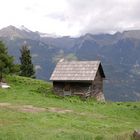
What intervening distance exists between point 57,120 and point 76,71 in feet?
99.8

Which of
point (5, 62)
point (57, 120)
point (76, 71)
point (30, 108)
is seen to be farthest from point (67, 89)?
point (57, 120)

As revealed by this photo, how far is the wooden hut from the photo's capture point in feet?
209

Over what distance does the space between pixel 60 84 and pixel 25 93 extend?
10.4m

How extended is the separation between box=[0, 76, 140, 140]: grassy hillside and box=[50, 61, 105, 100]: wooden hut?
20.5 feet

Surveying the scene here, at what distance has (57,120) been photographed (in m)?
34.9

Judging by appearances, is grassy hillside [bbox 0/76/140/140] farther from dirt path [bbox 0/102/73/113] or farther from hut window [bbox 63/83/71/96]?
hut window [bbox 63/83/71/96]

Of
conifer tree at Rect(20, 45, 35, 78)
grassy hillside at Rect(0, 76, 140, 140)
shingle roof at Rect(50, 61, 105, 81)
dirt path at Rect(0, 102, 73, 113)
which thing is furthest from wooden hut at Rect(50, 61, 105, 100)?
conifer tree at Rect(20, 45, 35, 78)

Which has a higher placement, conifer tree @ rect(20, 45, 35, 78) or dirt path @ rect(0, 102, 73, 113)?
conifer tree @ rect(20, 45, 35, 78)

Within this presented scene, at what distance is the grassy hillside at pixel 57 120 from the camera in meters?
24.8

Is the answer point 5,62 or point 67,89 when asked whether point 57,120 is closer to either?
point 67,89

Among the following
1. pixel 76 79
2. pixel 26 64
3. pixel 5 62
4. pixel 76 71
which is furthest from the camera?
pixel 26 64

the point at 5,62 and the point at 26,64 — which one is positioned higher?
the point at 26,64

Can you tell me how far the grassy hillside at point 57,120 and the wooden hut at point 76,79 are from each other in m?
6.26

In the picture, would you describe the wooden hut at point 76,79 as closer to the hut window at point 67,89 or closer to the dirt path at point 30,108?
the hut window at point 67,89
